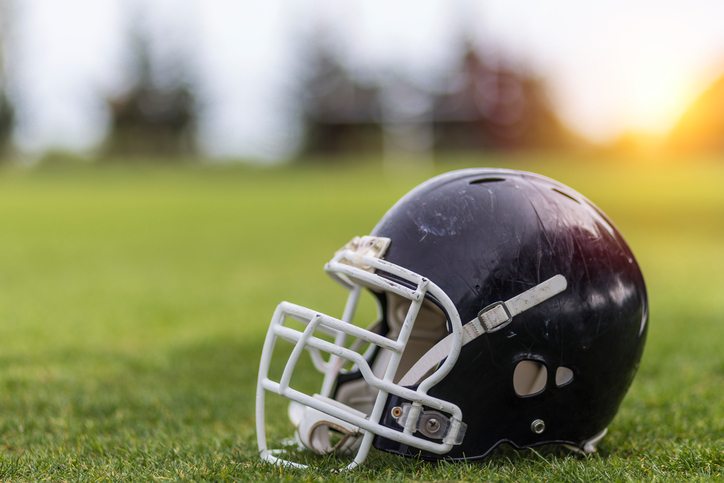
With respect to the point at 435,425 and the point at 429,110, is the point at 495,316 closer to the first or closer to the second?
the point at 435,425

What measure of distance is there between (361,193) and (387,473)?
1932cm

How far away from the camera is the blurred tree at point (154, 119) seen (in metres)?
43.4

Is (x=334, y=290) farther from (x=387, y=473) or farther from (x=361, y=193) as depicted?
(x=361, y=193)

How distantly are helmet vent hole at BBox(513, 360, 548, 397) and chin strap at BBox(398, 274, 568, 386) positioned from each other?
0.61 ft

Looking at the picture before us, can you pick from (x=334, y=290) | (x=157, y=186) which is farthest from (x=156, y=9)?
(x=334, y=290)

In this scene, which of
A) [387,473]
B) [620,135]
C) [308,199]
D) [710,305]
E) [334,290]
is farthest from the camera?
[620,135]

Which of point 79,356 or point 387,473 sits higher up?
point 387,473

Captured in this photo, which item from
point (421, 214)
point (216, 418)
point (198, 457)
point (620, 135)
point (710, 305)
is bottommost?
point (620, 135)

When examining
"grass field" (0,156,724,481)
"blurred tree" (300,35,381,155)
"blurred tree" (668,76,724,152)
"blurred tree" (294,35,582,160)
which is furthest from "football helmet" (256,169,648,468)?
"blurred tree" (300,35,381,155)

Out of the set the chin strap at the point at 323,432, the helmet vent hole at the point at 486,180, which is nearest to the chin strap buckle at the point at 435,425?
the chin strap at the point at 323,432

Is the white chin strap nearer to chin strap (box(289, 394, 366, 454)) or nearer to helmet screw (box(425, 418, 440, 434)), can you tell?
chin strap (box(289, 394, 366, 454))

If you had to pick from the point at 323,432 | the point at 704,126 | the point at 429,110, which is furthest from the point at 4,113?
the point at 323,432

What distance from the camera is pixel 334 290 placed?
7438 millimetres

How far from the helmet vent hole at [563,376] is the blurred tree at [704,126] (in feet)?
119
